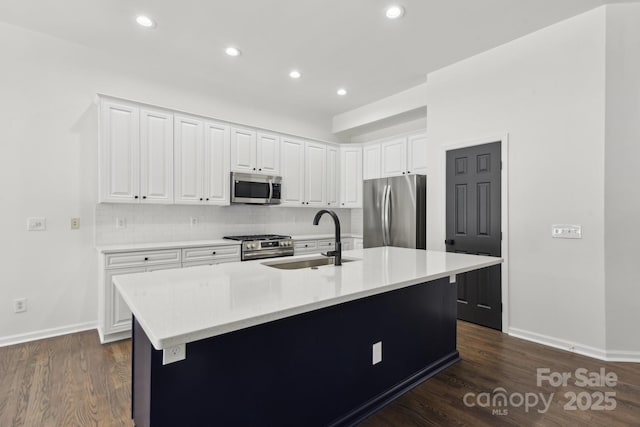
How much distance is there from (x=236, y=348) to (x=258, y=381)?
0.73ft

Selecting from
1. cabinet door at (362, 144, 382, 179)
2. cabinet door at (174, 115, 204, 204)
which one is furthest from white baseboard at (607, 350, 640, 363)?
cabinet door at (174, 115, 204, 204)

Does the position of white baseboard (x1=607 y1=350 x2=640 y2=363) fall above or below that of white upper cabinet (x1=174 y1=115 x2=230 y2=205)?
below

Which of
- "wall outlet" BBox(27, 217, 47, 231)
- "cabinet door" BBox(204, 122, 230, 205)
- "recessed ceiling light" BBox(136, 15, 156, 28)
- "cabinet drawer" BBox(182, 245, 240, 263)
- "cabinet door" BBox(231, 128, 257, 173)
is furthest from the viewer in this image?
"cabinet door" BBox(231, 128, 257, 173)

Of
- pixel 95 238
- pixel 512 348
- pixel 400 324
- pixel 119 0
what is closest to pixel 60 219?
pixel 95 238

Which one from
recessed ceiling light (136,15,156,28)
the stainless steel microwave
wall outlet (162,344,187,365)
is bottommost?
wall outlet (162,344,187,365)

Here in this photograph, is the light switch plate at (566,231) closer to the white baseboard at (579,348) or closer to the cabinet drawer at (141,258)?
the white baseboard at (579,348)

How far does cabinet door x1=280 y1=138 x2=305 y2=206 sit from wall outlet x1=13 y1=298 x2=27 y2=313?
9.97 ft

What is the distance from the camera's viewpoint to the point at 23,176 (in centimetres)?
317

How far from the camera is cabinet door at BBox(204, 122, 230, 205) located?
3979 millimetres

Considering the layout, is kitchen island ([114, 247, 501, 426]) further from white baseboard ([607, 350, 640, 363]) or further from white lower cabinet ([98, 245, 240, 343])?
white lower cabinet ([98, 245, 240, 343])

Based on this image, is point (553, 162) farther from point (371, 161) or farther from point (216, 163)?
point (216, 163)

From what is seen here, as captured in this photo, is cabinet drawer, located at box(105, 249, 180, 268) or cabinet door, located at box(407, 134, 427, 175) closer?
cabinet drawer, located at box(105, 249, 180, 268)

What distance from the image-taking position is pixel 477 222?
3.58 m

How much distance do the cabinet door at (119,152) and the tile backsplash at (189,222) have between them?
14.6 inches
